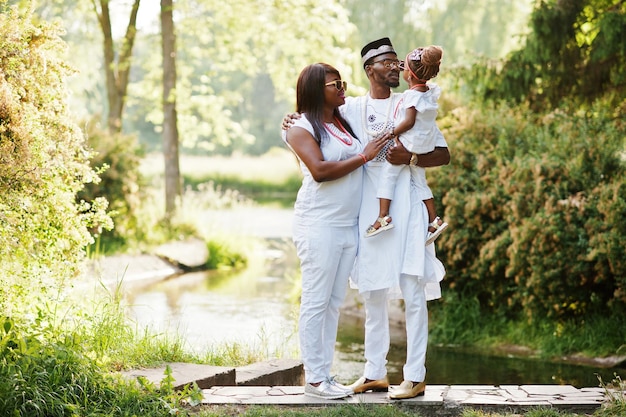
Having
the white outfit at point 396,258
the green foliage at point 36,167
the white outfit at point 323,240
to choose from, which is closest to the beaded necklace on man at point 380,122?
the white outfit at point 396,258

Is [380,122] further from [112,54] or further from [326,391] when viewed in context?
[112,54]

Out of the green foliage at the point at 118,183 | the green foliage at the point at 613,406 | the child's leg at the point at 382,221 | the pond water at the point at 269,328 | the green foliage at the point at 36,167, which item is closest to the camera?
the green foliage at the point at 613,406

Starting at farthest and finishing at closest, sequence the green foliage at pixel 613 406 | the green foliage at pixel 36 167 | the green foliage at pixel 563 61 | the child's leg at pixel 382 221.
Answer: the green foliage at pixel 563 61 → the green foliage at pixel 36 167 → the child's leg at pixel 382 221 → the green foliage at pixel 613 406

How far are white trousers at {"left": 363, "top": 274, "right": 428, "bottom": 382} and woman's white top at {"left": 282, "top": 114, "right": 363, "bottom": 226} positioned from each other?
0.49 meters

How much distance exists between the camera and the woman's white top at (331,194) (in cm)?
504

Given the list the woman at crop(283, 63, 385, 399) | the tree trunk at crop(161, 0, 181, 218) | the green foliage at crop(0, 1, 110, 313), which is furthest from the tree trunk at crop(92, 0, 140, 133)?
the woman at crop(283, 63, 385, 399)

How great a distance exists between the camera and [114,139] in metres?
15.6

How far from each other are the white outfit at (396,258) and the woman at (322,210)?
0.29ft

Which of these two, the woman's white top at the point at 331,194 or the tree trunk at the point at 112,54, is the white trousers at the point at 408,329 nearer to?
the woman's white top at the point at 331,194

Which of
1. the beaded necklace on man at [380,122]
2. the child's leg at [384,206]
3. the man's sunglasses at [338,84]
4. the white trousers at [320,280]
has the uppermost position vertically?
the man's sunglasses at [338,84]

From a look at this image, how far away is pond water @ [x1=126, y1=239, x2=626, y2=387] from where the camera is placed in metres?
7.91

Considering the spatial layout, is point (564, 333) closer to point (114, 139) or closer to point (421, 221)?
point (421, 221)

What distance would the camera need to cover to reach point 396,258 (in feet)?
16.6

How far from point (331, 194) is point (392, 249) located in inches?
18.8
